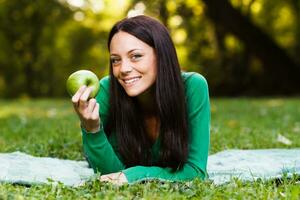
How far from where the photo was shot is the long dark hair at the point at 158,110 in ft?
11.1

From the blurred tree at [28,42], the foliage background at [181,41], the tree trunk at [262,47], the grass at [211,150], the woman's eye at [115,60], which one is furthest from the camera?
the blurred tree at [28,42]

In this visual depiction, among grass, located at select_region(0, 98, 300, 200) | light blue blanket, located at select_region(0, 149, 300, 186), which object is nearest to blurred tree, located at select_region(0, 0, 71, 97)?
grass, located at select_region(0, 98, 300, 200)

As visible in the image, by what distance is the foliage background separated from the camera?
1553 centimetres

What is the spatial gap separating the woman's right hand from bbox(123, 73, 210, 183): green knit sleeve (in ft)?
1.08

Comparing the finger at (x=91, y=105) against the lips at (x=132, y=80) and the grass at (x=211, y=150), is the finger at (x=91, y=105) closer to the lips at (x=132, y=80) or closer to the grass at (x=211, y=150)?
the lips at (x=132, y=80)

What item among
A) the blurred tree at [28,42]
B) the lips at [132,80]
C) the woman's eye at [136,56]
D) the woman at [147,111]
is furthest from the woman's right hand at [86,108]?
the blurred tree at [28,42]

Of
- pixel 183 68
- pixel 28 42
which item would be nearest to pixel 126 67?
pixel 183 68

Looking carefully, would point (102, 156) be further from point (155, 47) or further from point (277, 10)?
point (277, 10)

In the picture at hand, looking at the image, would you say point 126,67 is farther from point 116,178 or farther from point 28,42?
point 28,42

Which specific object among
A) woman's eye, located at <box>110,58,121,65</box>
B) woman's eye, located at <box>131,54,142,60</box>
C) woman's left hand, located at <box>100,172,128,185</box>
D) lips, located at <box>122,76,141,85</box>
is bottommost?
woman's left hand, located at <box>100,172,128,185</box>

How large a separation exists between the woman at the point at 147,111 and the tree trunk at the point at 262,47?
1185cm

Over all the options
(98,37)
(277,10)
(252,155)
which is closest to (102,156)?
(252,155)

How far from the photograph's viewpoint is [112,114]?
3.74 meters

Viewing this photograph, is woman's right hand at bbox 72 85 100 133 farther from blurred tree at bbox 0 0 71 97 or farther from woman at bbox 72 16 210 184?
blurred tree at bbox 0 0 71 97
